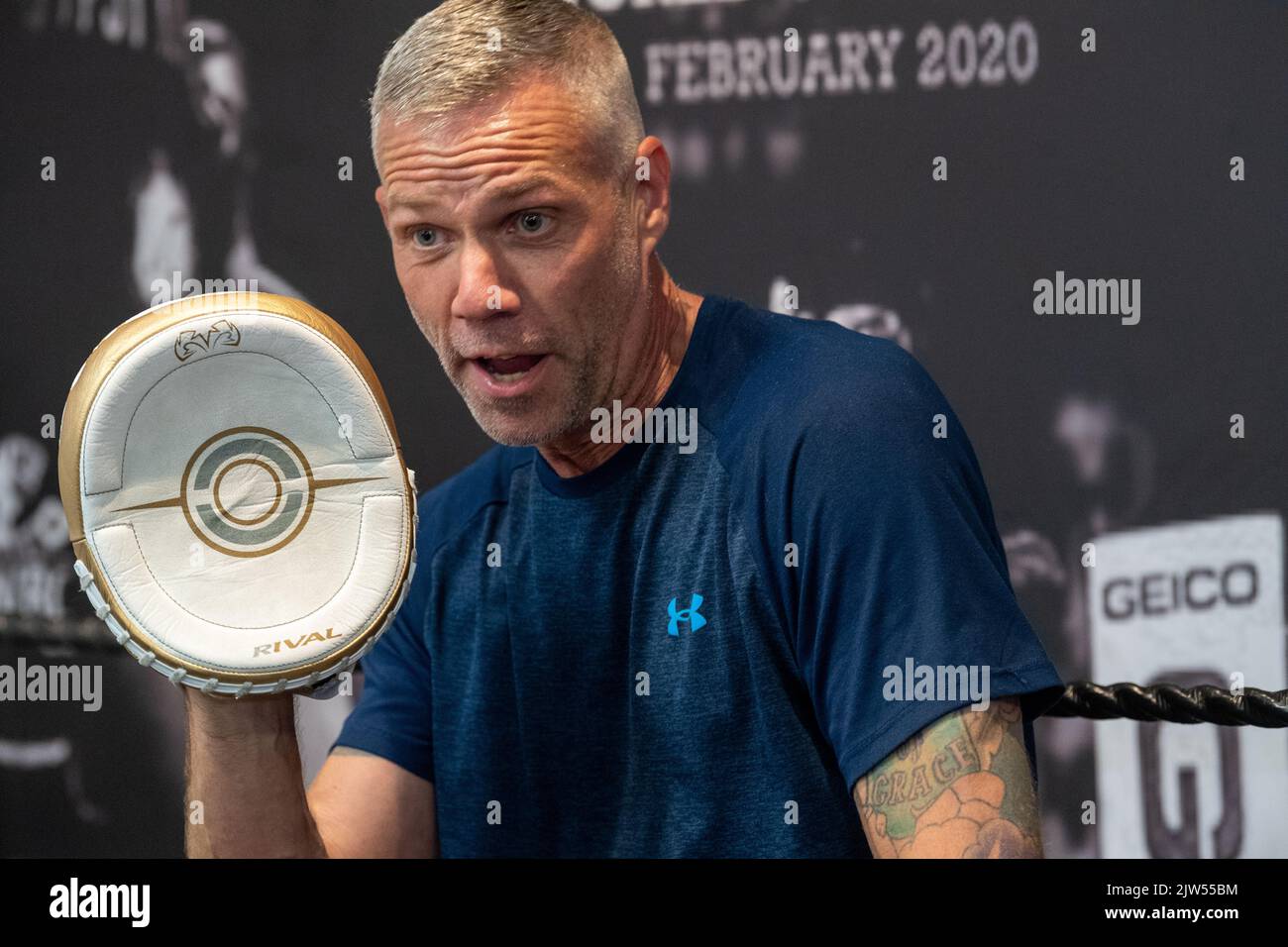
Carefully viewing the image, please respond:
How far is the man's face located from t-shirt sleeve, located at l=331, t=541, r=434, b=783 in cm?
21

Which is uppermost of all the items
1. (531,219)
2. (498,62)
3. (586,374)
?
(498,62)

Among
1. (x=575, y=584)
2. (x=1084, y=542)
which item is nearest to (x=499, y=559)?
(x=575, y=584)

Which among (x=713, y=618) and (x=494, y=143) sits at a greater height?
(x=494, y=143)

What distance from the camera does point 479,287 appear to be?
1041 mm

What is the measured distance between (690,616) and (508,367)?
249mm

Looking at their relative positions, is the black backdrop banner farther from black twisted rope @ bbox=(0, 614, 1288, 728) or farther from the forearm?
the forearm

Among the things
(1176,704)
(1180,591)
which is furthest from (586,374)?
(1180,591)

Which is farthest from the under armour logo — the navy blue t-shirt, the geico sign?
the geico sign

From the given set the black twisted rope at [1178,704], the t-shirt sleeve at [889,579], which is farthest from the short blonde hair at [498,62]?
the black twisted rope at [1178,704]

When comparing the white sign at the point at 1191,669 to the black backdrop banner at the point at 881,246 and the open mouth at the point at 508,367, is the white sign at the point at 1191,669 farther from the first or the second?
the open mouth at the point at 508,367

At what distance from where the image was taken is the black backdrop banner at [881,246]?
4.75 feet

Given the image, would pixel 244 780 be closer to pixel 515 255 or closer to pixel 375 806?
pixel 375 806

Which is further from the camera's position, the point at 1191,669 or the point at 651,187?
the point at 1191,669

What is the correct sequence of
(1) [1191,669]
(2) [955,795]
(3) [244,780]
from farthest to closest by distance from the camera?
1. (1) [1191,669]
2. (3) [244,780]
3. (2) [955,795]
